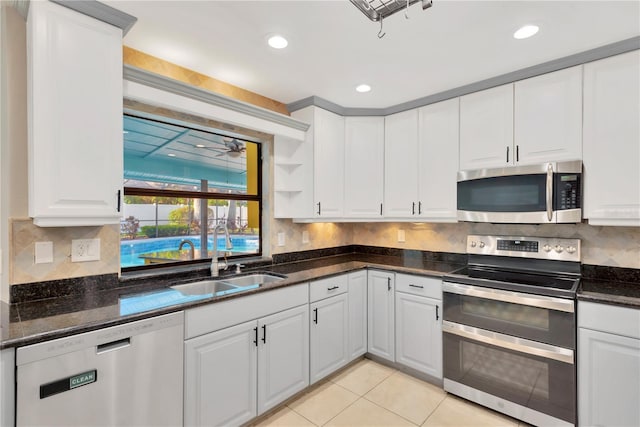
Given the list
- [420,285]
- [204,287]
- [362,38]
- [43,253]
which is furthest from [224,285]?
[362,38]

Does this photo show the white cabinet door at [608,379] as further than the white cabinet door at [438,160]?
No

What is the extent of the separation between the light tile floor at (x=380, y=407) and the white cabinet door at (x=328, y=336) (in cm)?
16

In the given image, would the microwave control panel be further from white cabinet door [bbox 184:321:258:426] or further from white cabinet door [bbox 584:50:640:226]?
white cabinet door [bbox 184:321:258:426]

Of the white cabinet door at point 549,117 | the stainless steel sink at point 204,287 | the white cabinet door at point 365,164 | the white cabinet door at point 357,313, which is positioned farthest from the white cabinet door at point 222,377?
the white cabinet door at point 549,117

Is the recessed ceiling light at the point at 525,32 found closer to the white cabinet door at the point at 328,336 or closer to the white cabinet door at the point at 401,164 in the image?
the white cabinet door at the point at 401,164

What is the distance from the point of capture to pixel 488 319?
218cm

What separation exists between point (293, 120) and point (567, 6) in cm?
194

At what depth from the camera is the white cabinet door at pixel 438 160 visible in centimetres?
269

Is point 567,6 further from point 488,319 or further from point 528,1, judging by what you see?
point 488,319

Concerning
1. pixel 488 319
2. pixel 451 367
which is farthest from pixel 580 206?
pixel 451 367

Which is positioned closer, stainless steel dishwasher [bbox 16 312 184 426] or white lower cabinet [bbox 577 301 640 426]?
stainless steel dishwasher [bbox 16 312 184 426]

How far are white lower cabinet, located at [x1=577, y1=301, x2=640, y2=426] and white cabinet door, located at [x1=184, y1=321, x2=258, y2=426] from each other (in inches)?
79.6

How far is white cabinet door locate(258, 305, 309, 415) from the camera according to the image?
6.68ft

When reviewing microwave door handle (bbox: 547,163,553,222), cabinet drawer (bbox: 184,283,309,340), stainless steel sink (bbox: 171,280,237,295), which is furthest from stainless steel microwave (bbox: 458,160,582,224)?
stainless steel sink (bbox: 171,280,237,295)
